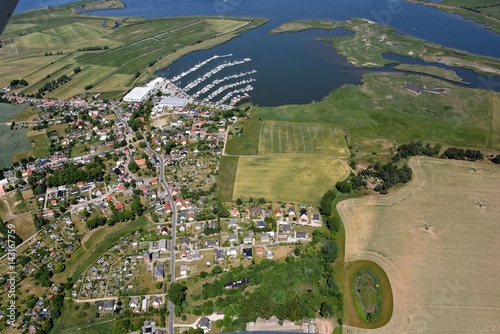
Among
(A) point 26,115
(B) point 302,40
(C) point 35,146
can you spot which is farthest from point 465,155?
(A) point 26,115

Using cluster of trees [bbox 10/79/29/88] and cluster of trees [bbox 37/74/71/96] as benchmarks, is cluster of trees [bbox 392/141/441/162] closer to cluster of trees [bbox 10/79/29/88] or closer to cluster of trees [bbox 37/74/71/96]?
cluster of trees [bbox 37/74/71/96]

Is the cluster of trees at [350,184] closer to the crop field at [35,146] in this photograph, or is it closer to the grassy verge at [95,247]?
the grassy verge at [95,247]

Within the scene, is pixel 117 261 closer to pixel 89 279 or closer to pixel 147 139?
pixel 89 279

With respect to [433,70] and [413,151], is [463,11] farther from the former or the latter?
[413,151]

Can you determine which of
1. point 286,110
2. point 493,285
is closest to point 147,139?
point 286,110

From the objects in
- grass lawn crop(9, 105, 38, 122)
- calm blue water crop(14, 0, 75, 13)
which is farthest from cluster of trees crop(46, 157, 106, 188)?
calm blue water crop(14, 0, 75, 13)

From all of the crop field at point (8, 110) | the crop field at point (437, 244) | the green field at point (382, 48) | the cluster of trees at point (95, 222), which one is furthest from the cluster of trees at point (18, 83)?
the crop field at point (437, 244)
